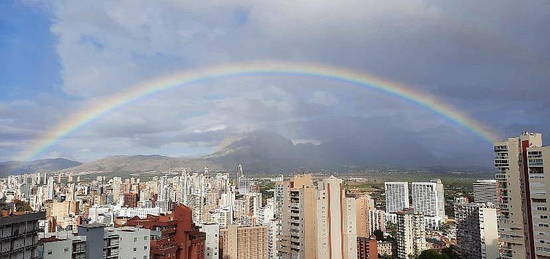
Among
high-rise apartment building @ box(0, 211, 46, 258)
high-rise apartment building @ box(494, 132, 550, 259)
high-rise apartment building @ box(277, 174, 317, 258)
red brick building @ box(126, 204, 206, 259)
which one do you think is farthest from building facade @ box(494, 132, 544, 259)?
high-rise apartment building @ box(0, 211, 46, 258)

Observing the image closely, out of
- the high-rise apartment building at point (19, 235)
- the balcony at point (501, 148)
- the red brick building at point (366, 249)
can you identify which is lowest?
the red brick building at point (366, 249)

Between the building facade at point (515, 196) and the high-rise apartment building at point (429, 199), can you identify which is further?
the high-rise apartment building at point (429, 199)

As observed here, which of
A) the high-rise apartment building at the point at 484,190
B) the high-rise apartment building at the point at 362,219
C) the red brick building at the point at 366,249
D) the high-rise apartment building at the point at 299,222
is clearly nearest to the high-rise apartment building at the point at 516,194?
the high-rise apartment building at the point at 299,222

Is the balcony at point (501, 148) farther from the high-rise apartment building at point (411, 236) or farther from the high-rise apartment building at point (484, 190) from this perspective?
the high-rise apartment building at point (484, 190)

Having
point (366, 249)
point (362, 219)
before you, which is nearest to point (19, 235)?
point (366, 249)

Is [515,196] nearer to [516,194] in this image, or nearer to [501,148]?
[516,194]

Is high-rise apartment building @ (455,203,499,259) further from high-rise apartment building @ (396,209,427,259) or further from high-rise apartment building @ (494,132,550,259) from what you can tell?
high-rise apartment building @ (494,132,550,259)

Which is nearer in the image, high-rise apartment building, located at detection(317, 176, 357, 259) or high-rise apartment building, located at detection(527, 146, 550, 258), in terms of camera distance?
high-rise apartment building, located at detection(527, 146, 550, 258)
